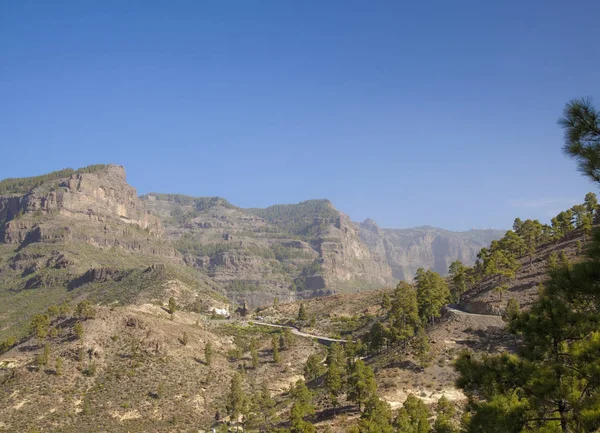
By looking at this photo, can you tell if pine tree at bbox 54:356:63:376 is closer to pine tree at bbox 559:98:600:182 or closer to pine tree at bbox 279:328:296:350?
pine tree at bbox 279:328:296:350

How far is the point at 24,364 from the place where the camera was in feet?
260

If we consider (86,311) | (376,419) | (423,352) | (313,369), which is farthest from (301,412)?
(86,311)

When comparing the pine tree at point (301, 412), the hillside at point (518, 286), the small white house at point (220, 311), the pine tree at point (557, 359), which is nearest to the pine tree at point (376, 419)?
the pine tree at point (301, 412)

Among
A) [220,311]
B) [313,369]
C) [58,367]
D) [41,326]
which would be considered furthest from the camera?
[220,311]

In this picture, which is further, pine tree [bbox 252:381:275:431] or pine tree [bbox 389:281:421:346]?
pine tree [bbox 389:281:421:346]

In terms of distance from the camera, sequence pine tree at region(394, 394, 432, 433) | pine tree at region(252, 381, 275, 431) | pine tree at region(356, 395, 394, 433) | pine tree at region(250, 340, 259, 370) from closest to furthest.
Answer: pine tree at region(394, 394, 432, 433)
pine tree at region(356, 395, 394, 433)
pine tree at region(252, 381, 275, 431)
pine tree at region(250, 340, 259, 370)

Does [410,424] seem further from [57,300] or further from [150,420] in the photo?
[57,300]

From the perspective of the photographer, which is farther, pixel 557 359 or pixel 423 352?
pixel 423 352

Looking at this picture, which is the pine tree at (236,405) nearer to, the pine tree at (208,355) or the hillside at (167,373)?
the hillside at (167,373)

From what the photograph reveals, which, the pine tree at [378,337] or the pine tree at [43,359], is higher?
the pine tree at [378,337]

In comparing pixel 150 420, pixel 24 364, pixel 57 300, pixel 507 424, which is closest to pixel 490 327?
pixel 150 420

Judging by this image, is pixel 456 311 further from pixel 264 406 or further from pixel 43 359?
pixel 43 359

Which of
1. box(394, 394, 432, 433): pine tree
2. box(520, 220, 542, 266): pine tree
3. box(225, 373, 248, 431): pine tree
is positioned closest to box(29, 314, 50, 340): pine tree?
box(225, 373, 248, 431): pine tree

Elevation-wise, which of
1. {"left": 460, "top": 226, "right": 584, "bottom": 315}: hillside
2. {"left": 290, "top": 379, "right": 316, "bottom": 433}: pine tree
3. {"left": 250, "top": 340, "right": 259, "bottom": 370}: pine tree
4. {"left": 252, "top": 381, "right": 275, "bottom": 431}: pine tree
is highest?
{"left": 460, "top": 226, "right": 584, "bottom": 315}: hillside
